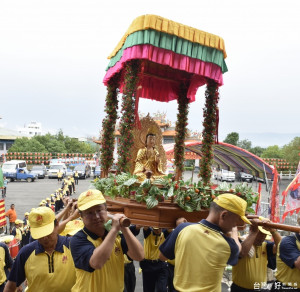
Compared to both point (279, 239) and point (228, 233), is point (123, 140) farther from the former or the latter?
point (228, 233)

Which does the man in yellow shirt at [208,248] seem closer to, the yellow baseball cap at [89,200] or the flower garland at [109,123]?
the yellow baseball cap at [89,200]

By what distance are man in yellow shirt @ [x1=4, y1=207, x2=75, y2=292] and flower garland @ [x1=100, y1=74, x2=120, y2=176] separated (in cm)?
563

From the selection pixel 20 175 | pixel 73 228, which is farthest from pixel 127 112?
pixel 20 175

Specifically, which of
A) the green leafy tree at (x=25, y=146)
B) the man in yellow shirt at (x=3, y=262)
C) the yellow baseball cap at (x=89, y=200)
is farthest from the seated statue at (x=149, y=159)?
the green leafy tree at (x=25, y=146)

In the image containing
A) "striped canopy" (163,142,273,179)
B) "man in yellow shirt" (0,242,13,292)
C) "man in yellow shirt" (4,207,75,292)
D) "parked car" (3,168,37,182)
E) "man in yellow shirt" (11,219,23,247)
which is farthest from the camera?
"parked car" (3,168,37,182)

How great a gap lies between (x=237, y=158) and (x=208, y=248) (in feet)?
50.0

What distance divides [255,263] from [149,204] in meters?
1.48

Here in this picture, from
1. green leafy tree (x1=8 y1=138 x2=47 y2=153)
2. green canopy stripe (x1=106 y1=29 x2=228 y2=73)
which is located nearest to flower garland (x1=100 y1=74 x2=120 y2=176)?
green canopy stripe (x1=106 y1=29 x2=228 y2=73)

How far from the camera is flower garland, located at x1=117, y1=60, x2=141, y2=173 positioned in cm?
658

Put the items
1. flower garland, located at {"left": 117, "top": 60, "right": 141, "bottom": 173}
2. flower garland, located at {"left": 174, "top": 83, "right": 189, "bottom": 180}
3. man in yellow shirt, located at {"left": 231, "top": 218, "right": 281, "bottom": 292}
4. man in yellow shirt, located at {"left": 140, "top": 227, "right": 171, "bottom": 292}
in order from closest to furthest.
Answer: man in yellow shirt, located at {"left": 231, "top": 218, "right": 281, "bottom": 292}, man in yellow shirt, located at {"left": 140, "top": 227, "right": 171, "bottom": 292}, flower garland, located at {"left": 117, "top": 60, "right": 141, "bottom": 173}, flower garland, located at {"left": 174, "top": 83, "right": 189, "bottom": 180}

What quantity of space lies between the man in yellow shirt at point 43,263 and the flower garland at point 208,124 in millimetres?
5681

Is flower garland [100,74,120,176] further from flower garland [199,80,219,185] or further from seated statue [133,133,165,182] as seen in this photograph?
flower garland [199,80,219,185]

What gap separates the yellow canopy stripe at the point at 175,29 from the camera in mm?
5809

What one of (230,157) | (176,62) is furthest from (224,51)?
(230,157)
